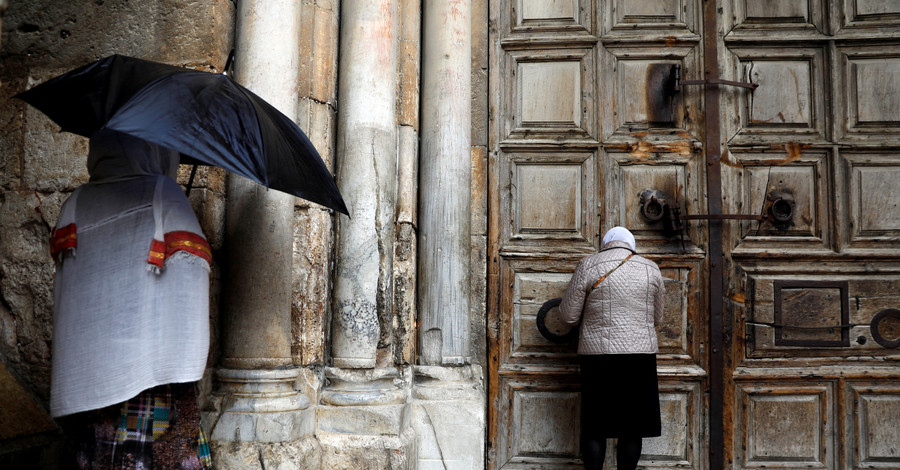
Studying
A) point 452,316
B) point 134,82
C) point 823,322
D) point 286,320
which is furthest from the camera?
point 823,322

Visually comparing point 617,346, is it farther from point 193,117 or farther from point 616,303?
point 193,117

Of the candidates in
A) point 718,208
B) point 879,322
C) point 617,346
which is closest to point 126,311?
point 617,346

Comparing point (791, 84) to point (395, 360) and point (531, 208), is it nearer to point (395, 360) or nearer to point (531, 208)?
point (531, 208)

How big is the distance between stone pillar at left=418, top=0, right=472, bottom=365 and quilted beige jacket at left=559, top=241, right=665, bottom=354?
572 mm

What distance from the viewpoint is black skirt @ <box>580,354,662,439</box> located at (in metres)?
3.42

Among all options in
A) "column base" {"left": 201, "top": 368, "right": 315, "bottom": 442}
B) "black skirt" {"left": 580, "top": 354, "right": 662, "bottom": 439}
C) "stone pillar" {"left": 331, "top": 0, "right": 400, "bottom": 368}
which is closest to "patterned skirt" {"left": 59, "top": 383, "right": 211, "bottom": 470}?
"column base" {"left": 201, "top": 368, "right": 315, "bottom": 442}

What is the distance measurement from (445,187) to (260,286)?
1135 millimetres

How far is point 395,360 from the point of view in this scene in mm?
3461

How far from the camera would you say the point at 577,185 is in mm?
3996

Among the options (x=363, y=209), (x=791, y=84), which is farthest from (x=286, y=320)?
(x=791, y=84)

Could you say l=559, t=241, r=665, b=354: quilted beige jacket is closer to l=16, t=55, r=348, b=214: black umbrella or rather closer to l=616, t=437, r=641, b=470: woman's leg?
l=616, t=437, r=641, b=470: woman's leg

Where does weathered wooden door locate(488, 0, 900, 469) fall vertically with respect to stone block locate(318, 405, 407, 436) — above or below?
above

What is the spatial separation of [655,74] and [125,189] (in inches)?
116

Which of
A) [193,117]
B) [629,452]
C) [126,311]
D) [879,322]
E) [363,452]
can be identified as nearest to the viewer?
[193,117]
